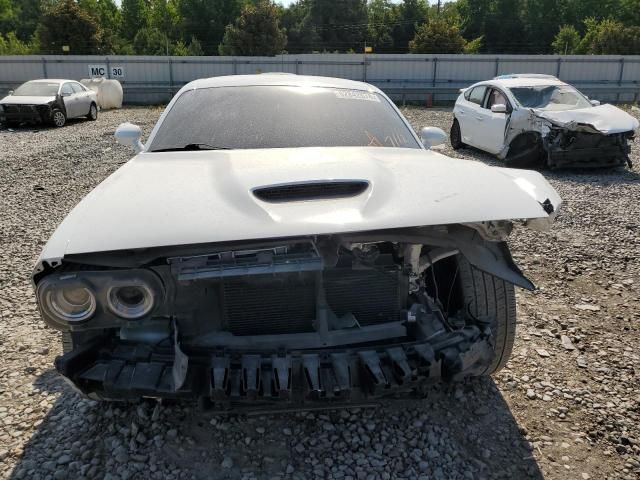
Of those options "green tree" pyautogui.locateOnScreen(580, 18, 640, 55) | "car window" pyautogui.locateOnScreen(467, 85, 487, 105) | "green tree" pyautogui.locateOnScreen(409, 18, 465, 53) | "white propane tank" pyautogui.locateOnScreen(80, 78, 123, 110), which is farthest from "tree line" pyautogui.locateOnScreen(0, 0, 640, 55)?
"car window" pyautogui.locateOnScreen(467, 85, 487, 105)

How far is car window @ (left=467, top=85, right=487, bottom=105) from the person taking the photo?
10.4 m

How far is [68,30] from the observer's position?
35594mm

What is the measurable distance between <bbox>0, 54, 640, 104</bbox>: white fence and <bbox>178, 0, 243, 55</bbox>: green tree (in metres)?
29.1

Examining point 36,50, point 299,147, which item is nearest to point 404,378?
point 299,147

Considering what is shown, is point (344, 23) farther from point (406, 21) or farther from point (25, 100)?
point (25, 100)

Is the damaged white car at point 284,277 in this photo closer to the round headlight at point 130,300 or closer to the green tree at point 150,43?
the round headlight at point 130,300

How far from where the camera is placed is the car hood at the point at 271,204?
77.5 inches

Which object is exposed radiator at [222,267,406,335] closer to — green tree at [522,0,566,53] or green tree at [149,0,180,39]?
green tree at [149,0,180,39]

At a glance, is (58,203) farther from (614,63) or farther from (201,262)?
(614,63)

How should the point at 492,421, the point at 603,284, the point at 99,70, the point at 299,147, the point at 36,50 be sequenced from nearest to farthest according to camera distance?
the point at 492,421 < the point at 299,147 < the point at 603,284 < the point at 99,70 < the point at 36,50

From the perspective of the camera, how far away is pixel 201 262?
2.10 m

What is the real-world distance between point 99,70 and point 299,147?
2534cm

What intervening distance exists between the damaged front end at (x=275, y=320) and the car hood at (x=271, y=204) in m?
0.09

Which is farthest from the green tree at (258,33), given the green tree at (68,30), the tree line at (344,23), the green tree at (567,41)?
the green tree at (567,41)
